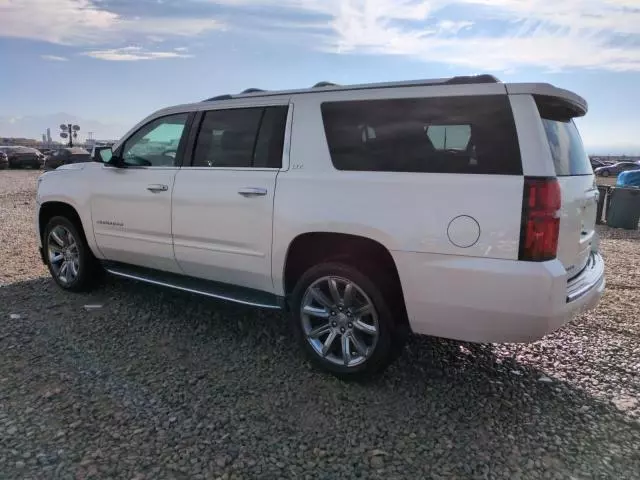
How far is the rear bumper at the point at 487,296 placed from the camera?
295cm

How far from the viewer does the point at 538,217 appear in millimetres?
2920

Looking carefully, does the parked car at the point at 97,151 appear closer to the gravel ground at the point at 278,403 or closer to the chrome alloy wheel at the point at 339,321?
the gravel ground at the point at 278,403

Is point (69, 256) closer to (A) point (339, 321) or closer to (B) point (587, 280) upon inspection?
(A) point (339, 321)

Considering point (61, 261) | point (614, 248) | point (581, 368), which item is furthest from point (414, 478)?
point (614, 248)

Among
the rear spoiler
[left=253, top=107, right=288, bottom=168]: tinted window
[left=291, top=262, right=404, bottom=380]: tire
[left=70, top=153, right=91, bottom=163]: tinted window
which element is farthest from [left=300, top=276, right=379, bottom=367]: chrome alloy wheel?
[left=70, top=153, right=91, bottom=163]: tinted window

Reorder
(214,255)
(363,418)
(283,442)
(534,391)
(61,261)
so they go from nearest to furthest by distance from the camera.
Answer: (283,442), (363,418), (534,391), (214,255), (61,261)

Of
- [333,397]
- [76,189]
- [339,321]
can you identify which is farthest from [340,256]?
[76,189]

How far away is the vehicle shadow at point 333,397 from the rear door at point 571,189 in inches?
37.5

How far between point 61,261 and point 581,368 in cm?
514

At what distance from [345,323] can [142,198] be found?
2275 mm

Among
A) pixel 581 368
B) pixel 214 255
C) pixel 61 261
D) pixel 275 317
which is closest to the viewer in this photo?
pixel 581 368

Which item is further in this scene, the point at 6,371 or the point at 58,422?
the point at 6,371

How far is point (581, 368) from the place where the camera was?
398 centimetres

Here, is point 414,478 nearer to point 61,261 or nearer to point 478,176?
point 478,176
